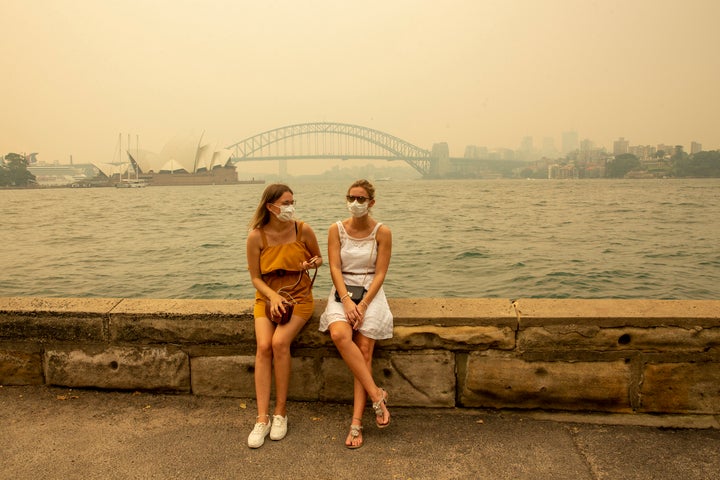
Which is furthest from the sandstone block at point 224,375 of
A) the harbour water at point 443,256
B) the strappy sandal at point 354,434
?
the harbour water at point 443,256

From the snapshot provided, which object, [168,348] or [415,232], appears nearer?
[168,348]

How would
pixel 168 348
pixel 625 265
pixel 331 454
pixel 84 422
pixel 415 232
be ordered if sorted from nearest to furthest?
pixel 331 454 → pixel 84 422 → pixel 168 348 → pixel 625 265 → pixel 415 232

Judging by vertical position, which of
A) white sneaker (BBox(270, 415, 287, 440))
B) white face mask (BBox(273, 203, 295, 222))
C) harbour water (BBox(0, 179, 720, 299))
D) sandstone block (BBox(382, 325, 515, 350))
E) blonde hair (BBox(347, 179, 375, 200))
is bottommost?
harbour water (BBox(0, 179, 720, 299))

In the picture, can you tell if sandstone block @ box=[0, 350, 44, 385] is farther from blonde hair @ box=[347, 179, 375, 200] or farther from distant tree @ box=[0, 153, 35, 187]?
distant tree @ box=[0, 153, 35, 187]

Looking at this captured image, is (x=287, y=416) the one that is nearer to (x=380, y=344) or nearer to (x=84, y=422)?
(x=380, y=344)

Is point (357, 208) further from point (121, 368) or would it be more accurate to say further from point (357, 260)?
point (121, 368)

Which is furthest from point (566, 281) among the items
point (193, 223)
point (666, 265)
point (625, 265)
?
point (193, 223)

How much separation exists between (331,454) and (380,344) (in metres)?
0.49

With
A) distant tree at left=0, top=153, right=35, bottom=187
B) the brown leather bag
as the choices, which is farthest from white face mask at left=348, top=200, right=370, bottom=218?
distant tree at left=0, top=153, right=35, bottom=187

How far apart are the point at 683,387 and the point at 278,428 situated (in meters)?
1.46

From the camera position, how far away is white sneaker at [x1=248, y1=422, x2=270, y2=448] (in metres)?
1.98

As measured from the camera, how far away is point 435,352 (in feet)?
7.43

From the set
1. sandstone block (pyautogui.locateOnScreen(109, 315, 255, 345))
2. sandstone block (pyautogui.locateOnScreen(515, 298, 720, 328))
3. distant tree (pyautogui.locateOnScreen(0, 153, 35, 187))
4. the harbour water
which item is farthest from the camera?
distant tree (pyautogui.locateOnScreen(0, 153, 35, 187))

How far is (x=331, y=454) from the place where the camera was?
193 centimetres
